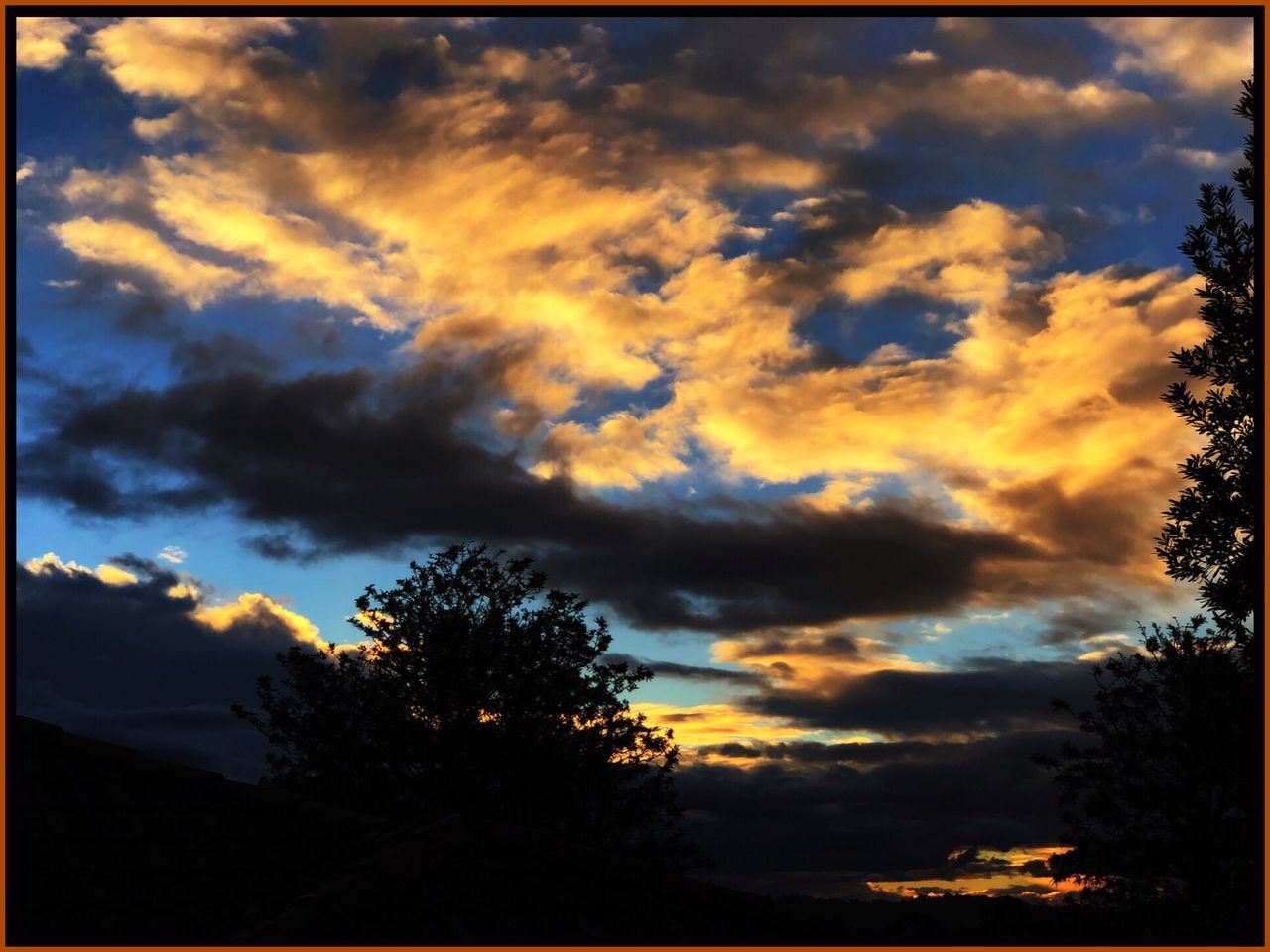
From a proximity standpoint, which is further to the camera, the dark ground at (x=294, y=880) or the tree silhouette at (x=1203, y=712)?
the tree silhouette at (x=1203, y=712)

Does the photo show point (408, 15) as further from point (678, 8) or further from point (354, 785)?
point (354, 785)

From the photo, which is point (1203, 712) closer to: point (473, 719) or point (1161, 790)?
point (1161, 790)

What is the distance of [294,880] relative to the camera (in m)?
10.1

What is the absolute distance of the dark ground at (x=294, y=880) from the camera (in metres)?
8.26

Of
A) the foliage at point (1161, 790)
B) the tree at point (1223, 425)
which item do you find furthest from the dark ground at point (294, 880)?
the foliage at point (1161, 790)

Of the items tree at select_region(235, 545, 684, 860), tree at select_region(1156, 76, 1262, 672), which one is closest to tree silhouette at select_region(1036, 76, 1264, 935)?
tree at select_region(1156, 76, 1262, 672)

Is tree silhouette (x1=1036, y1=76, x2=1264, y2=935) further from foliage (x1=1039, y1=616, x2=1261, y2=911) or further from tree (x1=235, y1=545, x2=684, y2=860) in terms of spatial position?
tree (x1=235, y1=545, x2=684, y2=860)

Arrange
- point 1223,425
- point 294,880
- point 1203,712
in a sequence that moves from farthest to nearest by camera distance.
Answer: point 1203,712, point 1223,425, point 294,880

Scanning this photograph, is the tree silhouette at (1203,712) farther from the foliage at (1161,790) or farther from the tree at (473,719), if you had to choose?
the tree at (473,719)

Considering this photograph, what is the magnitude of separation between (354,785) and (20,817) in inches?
1134

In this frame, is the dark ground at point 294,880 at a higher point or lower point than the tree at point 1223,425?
lower

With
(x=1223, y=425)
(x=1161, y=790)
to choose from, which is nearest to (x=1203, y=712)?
(x=1161, y=790)

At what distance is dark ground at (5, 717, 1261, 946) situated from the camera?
8.26 metres

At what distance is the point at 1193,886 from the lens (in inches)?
1444
